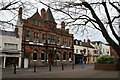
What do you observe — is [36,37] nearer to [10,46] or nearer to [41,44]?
[41,44]

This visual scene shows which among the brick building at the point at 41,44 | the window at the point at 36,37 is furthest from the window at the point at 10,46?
the window at the point at 36,37

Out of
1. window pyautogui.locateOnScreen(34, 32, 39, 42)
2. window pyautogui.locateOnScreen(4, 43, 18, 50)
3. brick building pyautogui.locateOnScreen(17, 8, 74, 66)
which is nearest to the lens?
window pyautogui.locateOnScreen(4, 43, 18, 50)

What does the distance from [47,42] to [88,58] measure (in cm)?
2733

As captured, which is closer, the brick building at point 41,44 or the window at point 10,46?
the window at point 10,46

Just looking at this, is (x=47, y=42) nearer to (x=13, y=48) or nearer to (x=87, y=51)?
(x=13, y=48)

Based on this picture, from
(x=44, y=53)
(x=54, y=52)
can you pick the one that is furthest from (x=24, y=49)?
(x=54, y=52)

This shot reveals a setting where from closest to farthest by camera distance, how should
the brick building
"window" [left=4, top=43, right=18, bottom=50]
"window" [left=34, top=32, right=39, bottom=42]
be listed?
"window" [left=4, top=43, right=18, bottom=50]
the brick building
"window" [left=34, top=32, right=39, bottom=42]

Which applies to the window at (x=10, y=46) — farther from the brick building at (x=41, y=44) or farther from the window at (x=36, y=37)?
the window at (x=36, y=37)

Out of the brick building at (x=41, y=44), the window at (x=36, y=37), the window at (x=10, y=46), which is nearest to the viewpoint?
the window at (x=10, y=46)

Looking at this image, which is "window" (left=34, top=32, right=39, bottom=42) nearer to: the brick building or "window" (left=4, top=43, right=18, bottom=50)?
the brick building

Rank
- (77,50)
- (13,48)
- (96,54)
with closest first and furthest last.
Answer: (13,48) → (77,50) → (96,54)

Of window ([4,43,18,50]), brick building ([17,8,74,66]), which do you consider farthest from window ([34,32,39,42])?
window ([4,43,18,50])

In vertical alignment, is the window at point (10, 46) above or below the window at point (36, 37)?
below

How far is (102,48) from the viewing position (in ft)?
275
